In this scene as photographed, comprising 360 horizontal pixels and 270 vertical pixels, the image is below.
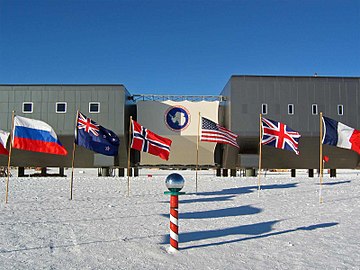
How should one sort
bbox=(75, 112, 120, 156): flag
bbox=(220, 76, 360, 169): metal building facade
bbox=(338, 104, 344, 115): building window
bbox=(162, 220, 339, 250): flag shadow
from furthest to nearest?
bbox=(338, 104, 344, 115): building window, bbox=(220, 76, 360, 169): metal building facade, bbox=(75, 112, 120, 156): flag, bbox=(162, 220, 339, 250): flag shadow

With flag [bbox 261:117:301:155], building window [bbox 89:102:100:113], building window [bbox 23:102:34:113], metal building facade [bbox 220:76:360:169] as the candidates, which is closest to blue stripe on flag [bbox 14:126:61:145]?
flag [bbox 261:117:301:155]

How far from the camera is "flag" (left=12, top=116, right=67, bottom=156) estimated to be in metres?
14.4

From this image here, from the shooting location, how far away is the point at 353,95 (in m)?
30.0

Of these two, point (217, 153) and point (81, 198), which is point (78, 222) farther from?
point (217, 153)

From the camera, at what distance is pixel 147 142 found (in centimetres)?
1802

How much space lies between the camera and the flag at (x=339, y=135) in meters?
16.3

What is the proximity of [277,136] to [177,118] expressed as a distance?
14997mm

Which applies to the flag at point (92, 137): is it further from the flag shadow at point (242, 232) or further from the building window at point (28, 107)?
the building window at point (28, 107)

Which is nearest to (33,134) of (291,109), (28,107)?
(28,107)

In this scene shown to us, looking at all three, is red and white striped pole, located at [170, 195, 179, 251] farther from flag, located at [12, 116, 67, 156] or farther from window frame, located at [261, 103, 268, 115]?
window frame, located at [261, 103, 268, 115]

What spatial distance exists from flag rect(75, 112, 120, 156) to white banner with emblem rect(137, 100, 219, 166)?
14.8 meters

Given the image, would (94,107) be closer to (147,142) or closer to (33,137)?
(147,142)

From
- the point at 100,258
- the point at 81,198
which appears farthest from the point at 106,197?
the point at 100,258

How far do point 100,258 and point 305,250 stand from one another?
441cm
